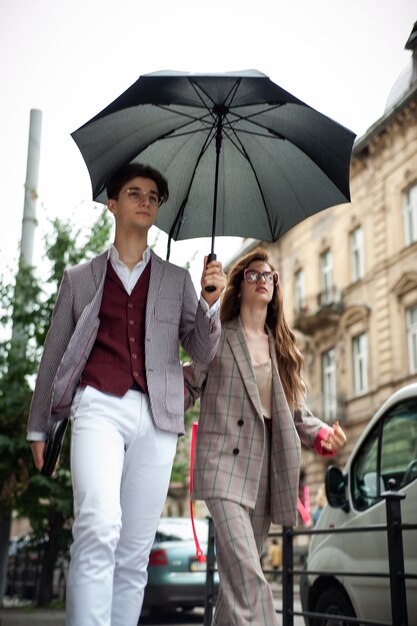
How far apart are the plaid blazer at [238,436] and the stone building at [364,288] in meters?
20.0

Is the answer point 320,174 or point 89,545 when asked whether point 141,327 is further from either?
point 320,174

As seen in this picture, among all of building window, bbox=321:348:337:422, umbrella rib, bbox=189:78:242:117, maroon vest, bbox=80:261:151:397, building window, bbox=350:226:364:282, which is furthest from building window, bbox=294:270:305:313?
maroon vest, bbox=80:261:151:397

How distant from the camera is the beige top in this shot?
14.4 ft

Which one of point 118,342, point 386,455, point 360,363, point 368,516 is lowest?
point 368,516

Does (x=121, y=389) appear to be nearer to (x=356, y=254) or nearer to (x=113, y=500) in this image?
(x=113, y=500)

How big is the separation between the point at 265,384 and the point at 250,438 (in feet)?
1.10

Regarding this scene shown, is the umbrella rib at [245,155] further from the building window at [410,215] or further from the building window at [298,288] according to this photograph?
the building window at [298,288]

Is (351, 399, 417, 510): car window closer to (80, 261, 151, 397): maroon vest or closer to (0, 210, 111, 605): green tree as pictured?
(80, 261, 151, 397): maroon vest

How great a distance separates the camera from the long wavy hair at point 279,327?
180 inches

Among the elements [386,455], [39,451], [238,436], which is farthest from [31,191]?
[39,451]

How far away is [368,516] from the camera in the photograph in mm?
5824

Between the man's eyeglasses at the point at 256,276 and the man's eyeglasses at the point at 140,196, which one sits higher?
the man's eyeglasses at the point at 140,196

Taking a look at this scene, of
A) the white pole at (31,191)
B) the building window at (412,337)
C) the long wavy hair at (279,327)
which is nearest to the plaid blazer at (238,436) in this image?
the long wavy hair at (279,327)

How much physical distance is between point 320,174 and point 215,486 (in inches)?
67.8
